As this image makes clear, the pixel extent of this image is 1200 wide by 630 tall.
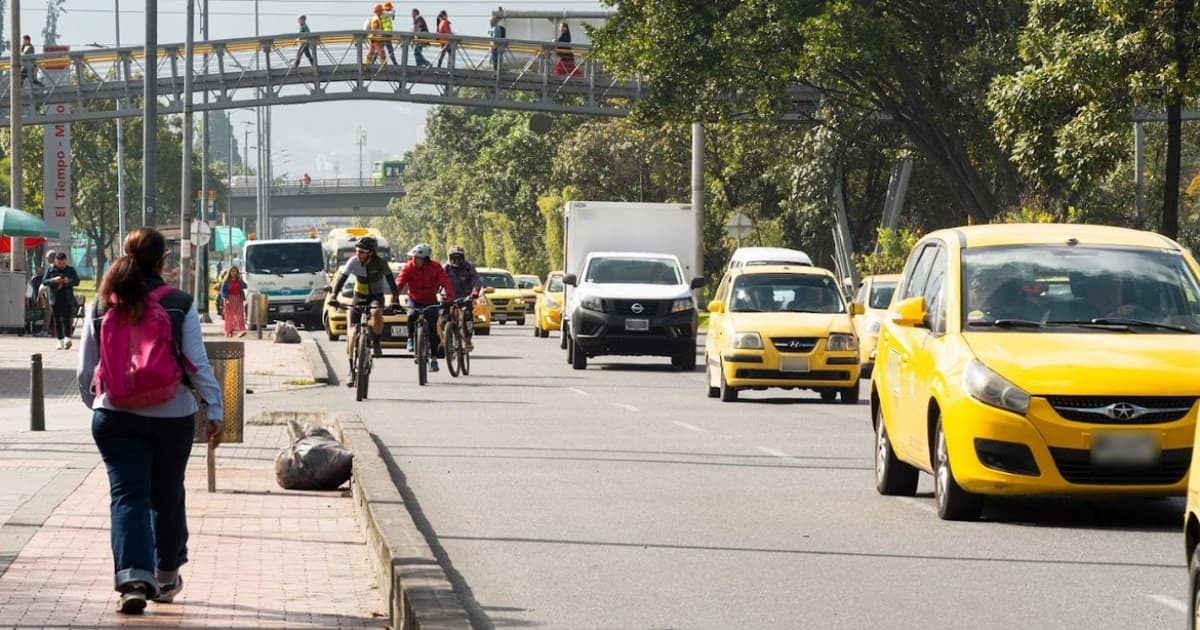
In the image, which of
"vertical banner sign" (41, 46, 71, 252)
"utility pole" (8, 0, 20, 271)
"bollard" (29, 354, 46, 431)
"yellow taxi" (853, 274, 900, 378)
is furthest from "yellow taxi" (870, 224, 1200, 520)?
"vertical banner sign" (41, 46, 71, 252)

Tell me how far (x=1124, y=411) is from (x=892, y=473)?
2.51 metres

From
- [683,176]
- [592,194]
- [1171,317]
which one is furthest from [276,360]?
[592,194]

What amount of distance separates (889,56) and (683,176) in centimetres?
3126

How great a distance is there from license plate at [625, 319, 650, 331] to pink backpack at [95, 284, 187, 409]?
79.4 feet

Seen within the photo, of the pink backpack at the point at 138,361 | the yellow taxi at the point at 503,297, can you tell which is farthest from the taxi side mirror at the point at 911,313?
the yellow taxi at the point at 503,297

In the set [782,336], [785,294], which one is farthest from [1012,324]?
[785,294]

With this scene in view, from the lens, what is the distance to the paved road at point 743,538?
9.48 metres

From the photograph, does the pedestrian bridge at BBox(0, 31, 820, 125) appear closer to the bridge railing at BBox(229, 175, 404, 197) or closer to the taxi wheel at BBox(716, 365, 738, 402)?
the taxi wheel at BBox(716, 365, 738, 402)

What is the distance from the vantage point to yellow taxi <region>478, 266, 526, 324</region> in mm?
64125

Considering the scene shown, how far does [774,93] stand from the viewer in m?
42.7

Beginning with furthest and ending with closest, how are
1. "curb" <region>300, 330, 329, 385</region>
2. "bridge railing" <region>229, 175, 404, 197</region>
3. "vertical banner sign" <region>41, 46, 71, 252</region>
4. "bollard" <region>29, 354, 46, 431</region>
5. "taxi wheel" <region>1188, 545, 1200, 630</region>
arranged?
1. "bridge railing" <region>229, 175, 404, 197</region>
2. "vertical banner sign" <region>41, 46, 71, 252</region>
3. "curb" <region>300, 330, 329, 385</region>
4. "bollard" <region>29, 354, 46, 431</region>
5. "taxi wheel" <region>1188, 545, 1200, 630</region>

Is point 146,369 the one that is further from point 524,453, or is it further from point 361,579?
point 524,453

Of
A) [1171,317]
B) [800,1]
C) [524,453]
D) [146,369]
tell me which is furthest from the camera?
[800,1]

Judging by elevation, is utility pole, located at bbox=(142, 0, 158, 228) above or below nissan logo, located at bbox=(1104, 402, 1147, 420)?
above
